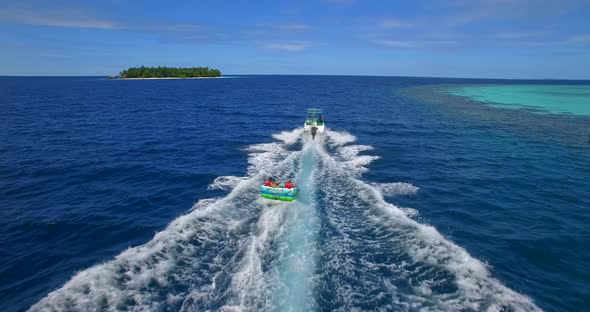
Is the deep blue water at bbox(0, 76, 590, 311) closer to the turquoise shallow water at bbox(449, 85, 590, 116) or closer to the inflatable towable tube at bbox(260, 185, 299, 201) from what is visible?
the inflatable towable tube at bbox(260, 185, 299, 201)

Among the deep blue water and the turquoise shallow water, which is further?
the turquoise shallow water

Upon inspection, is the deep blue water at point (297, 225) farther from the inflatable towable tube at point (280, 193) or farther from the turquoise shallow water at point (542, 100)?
the turquoise shallow water at point (542, 100)

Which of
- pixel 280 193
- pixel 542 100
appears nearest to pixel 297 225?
pixel 280 193

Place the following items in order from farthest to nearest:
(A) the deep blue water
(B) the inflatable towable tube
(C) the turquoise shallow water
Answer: (C) the turquoise shallow water → (B) the inflatable towable tube → (A) the deep blue water

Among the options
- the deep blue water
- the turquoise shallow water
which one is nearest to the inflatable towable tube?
the deep blue water

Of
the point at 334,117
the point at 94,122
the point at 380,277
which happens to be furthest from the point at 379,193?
the point at 94,122

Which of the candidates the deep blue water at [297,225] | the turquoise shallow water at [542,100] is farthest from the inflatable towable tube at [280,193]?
the turquoise shallow water at [542,100]

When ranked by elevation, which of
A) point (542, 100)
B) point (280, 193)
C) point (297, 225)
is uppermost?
point (542, 100)

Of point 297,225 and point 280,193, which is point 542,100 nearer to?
point 280,193
